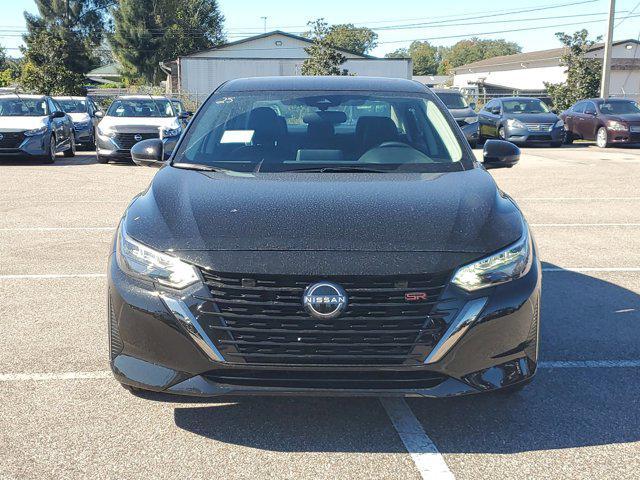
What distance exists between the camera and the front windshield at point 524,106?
80.2 feet

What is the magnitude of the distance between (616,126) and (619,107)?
1368 millimetres

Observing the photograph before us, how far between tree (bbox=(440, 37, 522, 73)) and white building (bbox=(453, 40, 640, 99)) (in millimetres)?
67944

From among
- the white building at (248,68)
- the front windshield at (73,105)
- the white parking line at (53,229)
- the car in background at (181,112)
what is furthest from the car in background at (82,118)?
the white building at (248,68)

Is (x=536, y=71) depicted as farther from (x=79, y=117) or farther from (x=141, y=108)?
(x=141, y=108)

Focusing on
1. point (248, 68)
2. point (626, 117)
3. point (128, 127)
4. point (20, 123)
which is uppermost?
point (248, 68)

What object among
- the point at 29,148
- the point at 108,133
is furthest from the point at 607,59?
the point at 29,148

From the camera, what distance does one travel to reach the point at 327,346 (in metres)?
3.21

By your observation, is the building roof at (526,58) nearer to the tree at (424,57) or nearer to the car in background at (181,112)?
the car in background at (181,112)

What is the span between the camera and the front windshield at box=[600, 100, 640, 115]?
940 inches

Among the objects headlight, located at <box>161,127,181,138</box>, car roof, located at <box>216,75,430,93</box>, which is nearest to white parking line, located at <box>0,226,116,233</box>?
car roof, located at <box>216,75,430,93</box>

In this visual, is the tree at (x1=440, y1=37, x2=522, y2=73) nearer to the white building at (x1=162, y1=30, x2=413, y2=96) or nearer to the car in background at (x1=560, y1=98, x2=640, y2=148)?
the white building at (x1=162, y1=30, x2=413, y2=96)

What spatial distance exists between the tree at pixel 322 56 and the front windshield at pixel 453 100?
1290 cm

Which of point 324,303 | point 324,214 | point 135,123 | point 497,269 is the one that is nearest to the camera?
point 324,303

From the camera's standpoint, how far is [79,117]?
918 inches
